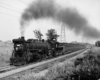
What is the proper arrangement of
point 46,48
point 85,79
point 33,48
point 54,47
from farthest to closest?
point 54,47, point 46,48, point 33,48, point 85,79

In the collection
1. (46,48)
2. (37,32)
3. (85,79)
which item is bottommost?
(85,79)

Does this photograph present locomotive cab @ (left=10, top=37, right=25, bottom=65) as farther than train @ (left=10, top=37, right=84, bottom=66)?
Yes

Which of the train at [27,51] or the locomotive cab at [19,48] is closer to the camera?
the train at [27,51]

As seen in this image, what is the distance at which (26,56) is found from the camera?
14625mm

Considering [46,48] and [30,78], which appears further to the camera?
[46,48]

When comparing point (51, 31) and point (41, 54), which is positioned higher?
point (51, 31)

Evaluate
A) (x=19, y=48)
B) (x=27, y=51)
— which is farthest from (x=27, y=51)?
(x=19, y=48)

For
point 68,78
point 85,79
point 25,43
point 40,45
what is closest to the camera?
point 68,78

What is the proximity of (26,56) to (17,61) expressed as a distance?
1.16m

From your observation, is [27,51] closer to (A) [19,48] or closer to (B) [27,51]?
(B) [27,51]

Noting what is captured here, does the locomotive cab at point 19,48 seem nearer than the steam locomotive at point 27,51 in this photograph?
No

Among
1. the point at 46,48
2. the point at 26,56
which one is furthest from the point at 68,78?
the point at 46,48

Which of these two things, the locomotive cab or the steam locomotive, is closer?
the steam locomotive

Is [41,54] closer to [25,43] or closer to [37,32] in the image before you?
[25,43]
